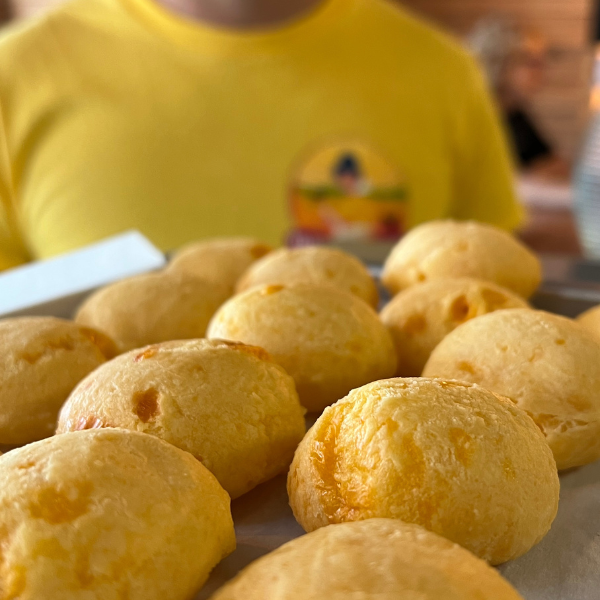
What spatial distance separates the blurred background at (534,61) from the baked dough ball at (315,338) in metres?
2.15

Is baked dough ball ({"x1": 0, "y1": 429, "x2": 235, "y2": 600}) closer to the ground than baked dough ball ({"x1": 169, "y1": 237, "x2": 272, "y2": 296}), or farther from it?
farther from it

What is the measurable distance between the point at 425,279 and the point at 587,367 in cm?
23

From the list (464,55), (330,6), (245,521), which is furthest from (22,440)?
(464,55)

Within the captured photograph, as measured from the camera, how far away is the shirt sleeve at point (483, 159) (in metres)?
1.54

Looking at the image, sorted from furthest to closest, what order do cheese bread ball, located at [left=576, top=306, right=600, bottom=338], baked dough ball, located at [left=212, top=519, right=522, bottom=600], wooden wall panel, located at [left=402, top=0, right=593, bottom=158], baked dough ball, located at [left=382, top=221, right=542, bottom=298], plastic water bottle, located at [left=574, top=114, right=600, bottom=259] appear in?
wooden wall panel, located at [left=402, top=0, right=593, bottom=158] → plastic water bottle, located at [left=574, top=114, right=600, bottom=259] → baked dough ball, located at [left=382, top=221, right=542, bottom=298] → cheese bread ball, located at [left=576, top=306, right=600, bottom=338] → baked dough ball, located at [left=212, top=519, right=522, bottom=600]

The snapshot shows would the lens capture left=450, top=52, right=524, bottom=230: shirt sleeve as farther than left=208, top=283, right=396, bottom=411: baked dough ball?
Yes

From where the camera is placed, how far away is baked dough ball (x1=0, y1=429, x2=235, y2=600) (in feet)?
0.96

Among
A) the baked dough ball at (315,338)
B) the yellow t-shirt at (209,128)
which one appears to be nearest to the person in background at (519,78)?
the yellow t-shirt at (209,128)

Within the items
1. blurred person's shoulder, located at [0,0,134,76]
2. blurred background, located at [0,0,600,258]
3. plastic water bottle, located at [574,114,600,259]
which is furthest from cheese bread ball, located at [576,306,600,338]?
blurred background, located at [0,0,600,258]

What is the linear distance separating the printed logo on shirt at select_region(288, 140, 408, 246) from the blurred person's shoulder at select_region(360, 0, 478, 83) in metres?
0.25

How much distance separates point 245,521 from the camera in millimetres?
414

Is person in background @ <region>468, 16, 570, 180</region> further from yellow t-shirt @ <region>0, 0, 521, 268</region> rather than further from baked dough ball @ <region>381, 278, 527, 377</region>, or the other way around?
baked dough ball @ <region>381, 278, 527, 377</region>

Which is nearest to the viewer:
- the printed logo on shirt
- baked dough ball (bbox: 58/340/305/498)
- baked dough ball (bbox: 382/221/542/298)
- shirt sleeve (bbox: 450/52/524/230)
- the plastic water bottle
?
Result: baked dough ball (bbox: 58/340/305/498)

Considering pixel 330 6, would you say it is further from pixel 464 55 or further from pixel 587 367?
pixel 587 367
